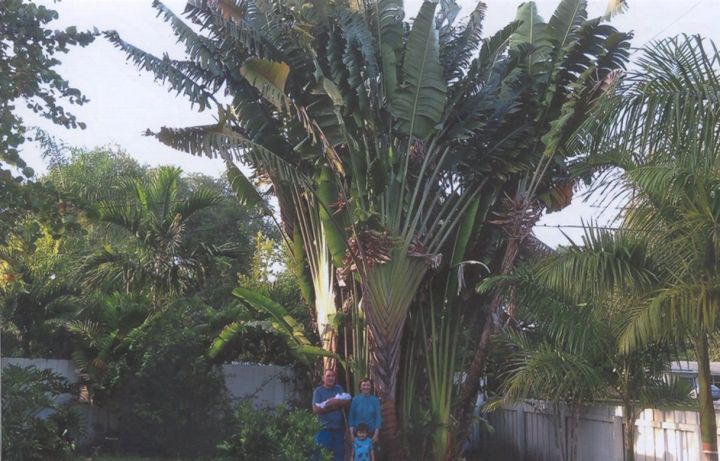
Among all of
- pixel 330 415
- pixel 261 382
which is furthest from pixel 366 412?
pixel 261 382

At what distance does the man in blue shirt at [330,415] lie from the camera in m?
11.2

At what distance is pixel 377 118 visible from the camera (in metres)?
12.8

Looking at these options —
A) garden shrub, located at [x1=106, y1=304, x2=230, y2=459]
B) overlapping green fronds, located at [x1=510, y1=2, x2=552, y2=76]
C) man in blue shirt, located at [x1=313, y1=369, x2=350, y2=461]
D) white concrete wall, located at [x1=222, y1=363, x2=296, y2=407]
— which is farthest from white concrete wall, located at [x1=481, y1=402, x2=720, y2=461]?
garden shrub, located at [x1=106, y1=304, x2=230, y2=459]

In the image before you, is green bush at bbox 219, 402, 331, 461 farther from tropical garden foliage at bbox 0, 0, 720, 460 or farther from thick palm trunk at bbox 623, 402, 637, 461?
thick palm trunk at bbox 623, 402, 637, 461

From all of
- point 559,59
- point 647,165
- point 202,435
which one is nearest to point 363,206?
point 559,59

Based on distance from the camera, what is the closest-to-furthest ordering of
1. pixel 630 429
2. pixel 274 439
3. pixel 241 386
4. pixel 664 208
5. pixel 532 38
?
1. pixel 664 208
2. pixel 274 439
3. pixel 630 429
4. pixel 532 38
5. pixel 241 386

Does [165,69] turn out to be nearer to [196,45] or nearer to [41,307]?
[196,45]

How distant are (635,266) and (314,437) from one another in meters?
4.31

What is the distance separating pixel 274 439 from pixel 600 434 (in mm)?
5450

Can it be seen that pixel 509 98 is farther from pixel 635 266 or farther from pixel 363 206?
pixel 635 266

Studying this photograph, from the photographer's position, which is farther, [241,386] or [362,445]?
[241,386]

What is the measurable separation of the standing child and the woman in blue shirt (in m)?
0.17

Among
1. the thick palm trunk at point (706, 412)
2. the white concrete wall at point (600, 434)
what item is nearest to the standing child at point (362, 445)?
the white concrete wall at point (600, 434)

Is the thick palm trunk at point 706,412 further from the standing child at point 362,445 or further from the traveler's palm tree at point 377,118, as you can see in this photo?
the traveler's palm tree at point 377,118
